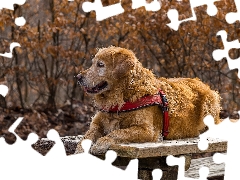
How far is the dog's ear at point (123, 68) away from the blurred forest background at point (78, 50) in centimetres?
308

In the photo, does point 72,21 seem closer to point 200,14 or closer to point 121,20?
point 121,20

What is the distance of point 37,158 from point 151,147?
0.74 m

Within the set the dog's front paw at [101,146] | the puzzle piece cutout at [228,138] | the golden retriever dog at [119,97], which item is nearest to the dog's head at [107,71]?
the golden retriever dog at [119,97]

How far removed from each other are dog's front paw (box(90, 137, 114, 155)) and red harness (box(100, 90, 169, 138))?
27cm

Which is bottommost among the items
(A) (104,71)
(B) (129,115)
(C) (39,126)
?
(C) (39,126)

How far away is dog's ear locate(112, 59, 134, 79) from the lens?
4133mm

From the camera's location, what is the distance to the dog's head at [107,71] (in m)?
4.13

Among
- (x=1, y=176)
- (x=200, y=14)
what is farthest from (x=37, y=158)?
(x=200, y=14)

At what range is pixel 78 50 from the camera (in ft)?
27.9

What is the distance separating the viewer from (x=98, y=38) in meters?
8.66

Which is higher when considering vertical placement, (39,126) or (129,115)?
(129,115)

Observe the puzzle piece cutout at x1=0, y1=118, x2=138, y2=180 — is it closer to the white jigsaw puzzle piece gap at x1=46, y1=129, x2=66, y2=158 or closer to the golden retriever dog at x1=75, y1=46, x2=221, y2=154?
the white jigsaw puzzle piece gap at x1=46, y1=129, x2=66, y2=158

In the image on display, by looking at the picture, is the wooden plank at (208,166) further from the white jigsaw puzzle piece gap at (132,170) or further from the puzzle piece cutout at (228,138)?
the white jigsaw puzzle piece gap at (132,170)

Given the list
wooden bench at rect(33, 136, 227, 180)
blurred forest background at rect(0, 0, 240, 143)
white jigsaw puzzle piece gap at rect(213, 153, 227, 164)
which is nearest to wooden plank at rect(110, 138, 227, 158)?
wooden bench at rect(33, 136, 227, 180)
